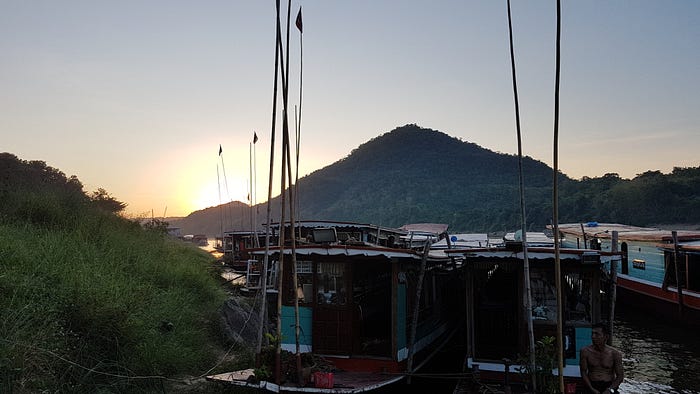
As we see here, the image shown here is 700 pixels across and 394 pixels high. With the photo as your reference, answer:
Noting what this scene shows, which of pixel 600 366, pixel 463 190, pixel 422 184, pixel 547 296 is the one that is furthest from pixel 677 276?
pixel 422 184

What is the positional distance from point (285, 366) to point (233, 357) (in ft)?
13.0

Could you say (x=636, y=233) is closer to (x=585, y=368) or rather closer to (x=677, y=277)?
(x=677, y=277)

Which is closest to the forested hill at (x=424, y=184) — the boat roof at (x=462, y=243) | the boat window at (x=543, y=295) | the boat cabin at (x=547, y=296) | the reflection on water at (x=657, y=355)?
the boat roof at (x=462, y=243)

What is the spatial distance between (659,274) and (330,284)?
16.4 m

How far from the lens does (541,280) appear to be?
31.3 feet

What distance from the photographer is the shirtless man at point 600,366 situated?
774 centimetres

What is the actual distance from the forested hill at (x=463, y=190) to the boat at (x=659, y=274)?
28.0 meters

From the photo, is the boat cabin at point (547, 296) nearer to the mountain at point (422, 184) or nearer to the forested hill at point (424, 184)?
the mountain at point (422, 184)

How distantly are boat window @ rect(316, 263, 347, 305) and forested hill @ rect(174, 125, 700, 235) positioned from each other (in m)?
32.8

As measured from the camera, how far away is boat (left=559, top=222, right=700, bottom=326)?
17.9 m

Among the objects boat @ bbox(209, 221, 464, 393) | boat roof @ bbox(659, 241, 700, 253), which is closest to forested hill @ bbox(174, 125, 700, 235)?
boat roof @ bbox(659, 241, 700, 253)

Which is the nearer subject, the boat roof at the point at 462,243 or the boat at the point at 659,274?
the boat at the point at 659,274

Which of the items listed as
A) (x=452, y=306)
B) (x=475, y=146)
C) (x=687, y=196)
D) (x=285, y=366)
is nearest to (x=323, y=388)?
(x=285, y=366)

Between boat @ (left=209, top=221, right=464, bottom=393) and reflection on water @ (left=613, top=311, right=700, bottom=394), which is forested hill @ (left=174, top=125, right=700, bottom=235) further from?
boat @ (left=209, top=221, right=464, bottom=393)
